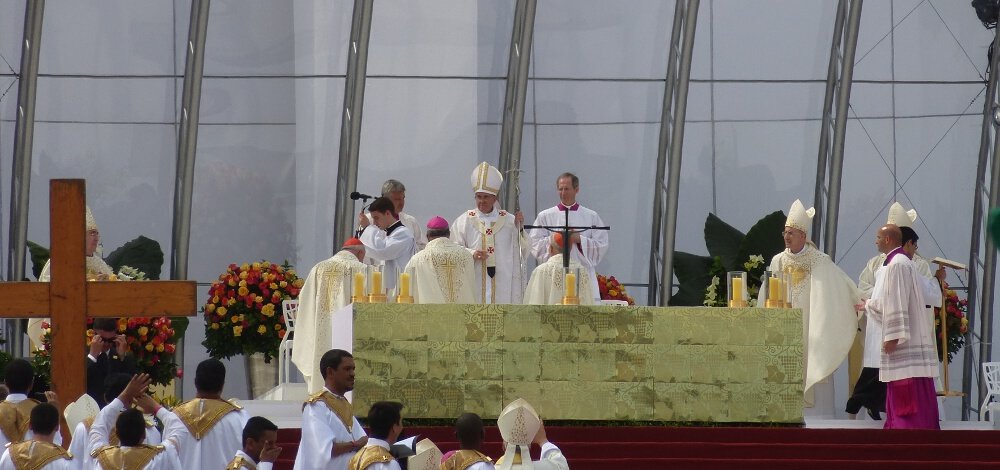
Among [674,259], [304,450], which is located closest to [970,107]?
[674,259]

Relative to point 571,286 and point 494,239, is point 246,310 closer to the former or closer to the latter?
point 494,239

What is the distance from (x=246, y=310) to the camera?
1530 cm

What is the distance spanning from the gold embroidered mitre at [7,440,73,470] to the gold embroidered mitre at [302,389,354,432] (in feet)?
3.95

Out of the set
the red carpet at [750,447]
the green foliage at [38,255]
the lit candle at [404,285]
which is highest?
the green foliage at [38,255]

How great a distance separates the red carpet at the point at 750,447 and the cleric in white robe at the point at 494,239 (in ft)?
9.84

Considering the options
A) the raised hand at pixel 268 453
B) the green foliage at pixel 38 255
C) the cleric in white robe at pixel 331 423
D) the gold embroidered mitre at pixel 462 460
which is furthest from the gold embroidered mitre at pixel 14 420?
the green foliage at pixel 38 255

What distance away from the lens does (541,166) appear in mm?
18547

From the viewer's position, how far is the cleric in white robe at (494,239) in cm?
1389

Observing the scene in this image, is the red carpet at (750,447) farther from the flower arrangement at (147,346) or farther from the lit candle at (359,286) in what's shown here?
the flower arrangement at (147,346)

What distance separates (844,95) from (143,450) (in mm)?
11395

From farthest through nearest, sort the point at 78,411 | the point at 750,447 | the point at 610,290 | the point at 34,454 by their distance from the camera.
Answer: the point at 610,290, the point at 750,447, the point at 78,411, the point at 34,454

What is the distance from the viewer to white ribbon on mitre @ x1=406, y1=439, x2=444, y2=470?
8.22 meters

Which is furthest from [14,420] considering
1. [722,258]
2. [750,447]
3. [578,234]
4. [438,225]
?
[722,258]

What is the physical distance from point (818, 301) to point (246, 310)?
4946 millimetres
